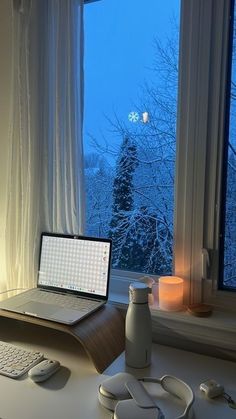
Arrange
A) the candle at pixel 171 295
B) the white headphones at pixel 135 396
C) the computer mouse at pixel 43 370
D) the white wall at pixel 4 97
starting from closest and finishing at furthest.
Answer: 1. the white headphones at pixel 135 396
2. the computer mouse at pixel 43 370
3. the candle at pixel 171 295
4. the white wall at pixel 4 97

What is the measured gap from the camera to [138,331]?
114 centimetres

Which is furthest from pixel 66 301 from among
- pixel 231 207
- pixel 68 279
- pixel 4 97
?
pixel 4 97

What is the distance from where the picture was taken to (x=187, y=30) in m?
1.30

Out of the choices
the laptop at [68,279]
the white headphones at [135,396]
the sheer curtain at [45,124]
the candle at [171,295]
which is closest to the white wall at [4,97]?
the sheer curtain at [45,124]

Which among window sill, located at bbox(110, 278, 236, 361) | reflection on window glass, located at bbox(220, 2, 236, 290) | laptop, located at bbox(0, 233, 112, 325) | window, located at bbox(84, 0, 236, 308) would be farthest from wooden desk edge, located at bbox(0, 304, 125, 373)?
reflection on window glass, located at bbox(220, 2, 236, 290)

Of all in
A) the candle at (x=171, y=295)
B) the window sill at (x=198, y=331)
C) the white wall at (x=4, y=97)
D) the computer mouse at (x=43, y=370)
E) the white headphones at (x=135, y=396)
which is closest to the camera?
the white headphones at (x=135, y=396)

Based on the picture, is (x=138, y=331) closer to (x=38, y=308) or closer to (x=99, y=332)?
(x=99, y=332)

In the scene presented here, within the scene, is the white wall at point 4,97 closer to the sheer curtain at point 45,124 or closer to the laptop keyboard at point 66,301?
the sheer curtain at point 45,124

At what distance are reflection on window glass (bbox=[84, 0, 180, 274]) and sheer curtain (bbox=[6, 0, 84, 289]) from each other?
164 mm

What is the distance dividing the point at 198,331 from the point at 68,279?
1.64ft

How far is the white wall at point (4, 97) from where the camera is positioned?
5.30ft

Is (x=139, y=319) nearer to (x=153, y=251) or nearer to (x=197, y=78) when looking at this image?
(x=153, y=251)

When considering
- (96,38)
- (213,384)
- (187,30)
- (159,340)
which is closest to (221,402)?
(213,384)

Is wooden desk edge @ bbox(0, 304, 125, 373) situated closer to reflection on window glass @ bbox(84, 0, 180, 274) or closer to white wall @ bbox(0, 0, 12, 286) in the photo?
reflection on window glass @ bbox(84, 0, 180, 274)
